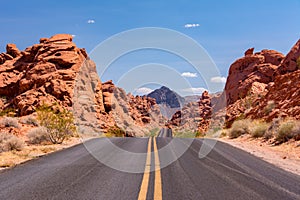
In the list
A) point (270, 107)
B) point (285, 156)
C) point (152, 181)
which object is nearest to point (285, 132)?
point (285, 156)

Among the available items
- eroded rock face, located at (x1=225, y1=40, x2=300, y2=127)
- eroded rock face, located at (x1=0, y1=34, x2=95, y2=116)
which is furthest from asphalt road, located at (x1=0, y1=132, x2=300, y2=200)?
eroded rock face, located at (x1=0, y1=34, x2=95, y2=116)

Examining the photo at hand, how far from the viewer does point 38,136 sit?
1962 centimetres

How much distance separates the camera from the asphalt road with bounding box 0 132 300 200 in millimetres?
6348

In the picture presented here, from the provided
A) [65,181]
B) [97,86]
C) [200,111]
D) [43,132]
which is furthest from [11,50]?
[200,111]

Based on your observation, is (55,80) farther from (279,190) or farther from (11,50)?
(279,190)

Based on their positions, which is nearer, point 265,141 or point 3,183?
point 3,183

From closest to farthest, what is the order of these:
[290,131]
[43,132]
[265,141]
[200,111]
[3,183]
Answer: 1. [3,183]
2. [290,131]
3. [265,141]
4. [43,132]
5. [200,111]

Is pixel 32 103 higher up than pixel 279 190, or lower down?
higher up

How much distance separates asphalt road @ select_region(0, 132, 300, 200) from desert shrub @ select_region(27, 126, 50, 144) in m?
9.22

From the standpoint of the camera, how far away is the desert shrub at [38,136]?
1937 cm

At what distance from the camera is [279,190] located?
22.2 ft

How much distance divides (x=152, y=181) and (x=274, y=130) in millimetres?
13368

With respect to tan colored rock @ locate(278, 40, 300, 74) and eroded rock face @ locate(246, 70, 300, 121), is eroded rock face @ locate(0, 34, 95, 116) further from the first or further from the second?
tan colored rock @ locate(278, 40, 300, 74)

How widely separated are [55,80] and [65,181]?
134 ft
